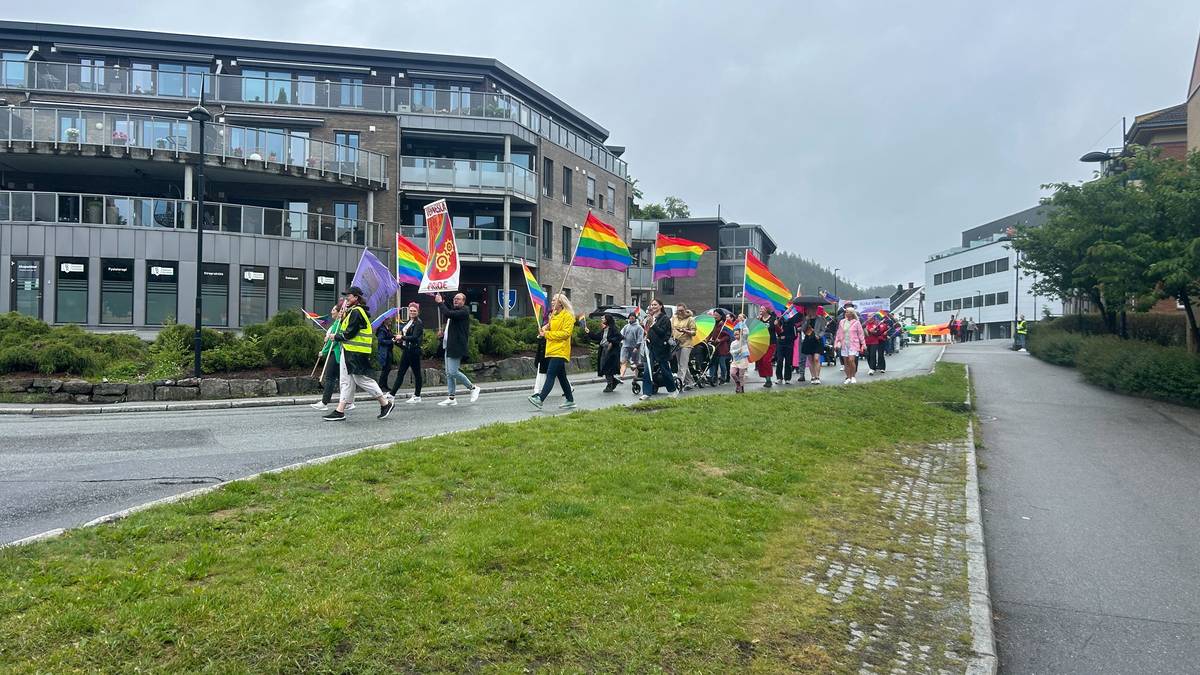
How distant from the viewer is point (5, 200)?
2800 cm

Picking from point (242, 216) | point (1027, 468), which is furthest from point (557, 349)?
point (242, 216)

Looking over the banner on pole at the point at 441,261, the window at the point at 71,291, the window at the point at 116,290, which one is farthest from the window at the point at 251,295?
the banner on pole at the point at 441,261

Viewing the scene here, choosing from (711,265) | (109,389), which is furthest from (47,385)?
(711,265)

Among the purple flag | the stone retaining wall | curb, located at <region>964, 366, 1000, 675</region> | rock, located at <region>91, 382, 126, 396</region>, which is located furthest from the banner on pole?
curb, located at <region>964, 366, 1000, 675</region>

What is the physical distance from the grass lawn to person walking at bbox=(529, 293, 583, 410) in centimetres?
569

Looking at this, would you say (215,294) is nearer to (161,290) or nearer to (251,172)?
(161,290)

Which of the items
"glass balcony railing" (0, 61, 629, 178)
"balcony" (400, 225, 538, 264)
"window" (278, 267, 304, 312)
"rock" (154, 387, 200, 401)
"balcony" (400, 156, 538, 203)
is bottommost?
"rock" (154, 387, 200, 401)

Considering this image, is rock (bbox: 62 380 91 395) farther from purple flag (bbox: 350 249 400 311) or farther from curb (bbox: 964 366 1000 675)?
curb (bbox: 964 366 1000 675)

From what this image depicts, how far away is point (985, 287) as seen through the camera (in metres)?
94.2

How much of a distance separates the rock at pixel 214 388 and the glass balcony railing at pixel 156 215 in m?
15.3

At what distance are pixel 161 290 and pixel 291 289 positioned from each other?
4.39 meters

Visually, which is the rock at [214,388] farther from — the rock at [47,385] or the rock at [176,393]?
the rock at [47,385]

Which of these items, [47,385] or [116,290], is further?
[116,290]

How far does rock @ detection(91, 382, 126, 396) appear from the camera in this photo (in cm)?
1587
